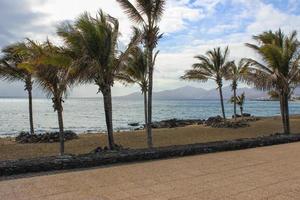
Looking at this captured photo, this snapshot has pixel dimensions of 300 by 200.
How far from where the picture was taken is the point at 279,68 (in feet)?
61.5

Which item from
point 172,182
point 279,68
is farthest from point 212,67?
point 172,182

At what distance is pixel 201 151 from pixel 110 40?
5.49m

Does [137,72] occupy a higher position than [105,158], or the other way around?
[137,72]

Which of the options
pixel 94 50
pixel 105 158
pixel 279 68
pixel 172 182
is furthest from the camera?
pixel 279 68

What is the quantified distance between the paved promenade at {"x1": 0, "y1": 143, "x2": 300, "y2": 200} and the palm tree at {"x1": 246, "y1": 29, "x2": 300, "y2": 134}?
10.1 meters

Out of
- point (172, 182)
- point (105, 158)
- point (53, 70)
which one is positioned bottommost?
point (172, 182)

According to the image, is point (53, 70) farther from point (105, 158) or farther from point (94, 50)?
point (105, 158)

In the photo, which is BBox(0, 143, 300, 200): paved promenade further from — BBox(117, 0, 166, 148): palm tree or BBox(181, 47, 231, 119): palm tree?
BBox(181, 47, 231, 119): palm tree

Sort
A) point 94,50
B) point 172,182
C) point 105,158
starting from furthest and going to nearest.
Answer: point 94,50 → point 105,158 → point 172,182

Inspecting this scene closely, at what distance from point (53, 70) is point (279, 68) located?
10.9 metres

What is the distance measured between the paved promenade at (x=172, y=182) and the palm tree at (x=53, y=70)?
558cm

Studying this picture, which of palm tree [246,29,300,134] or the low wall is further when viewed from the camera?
palm tree [246,29,300,134]

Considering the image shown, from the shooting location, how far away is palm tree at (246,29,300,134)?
18.6 m

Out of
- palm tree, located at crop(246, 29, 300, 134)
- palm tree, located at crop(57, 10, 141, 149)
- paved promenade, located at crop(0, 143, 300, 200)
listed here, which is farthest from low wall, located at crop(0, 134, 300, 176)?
palm tree, located at crop(246, 29, 300, 134)
